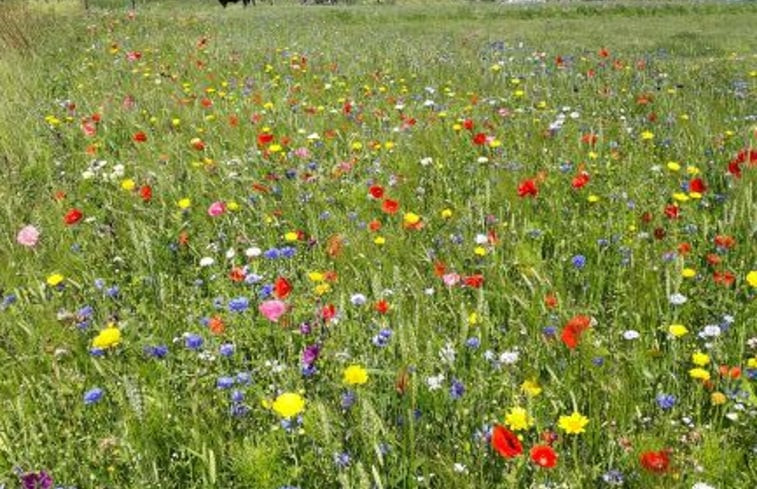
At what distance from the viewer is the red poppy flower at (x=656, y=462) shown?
2006mm

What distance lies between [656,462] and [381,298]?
1.32 metres

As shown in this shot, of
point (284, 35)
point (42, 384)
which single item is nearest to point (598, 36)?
point (284, 35)

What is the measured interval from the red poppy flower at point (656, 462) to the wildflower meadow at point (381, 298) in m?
0.02

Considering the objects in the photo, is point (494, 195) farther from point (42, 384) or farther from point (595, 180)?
point (42, 384)

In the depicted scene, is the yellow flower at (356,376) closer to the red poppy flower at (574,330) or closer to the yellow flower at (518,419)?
the yellow flower at (518,419)

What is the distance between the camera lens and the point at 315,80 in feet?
31.3

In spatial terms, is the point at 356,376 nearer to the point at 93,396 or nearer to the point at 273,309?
the point at 273,309

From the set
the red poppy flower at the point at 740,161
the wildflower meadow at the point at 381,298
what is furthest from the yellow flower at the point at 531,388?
the red poppy flower at the point at 740,161

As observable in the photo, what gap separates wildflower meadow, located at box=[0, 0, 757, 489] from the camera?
2389 millimetres

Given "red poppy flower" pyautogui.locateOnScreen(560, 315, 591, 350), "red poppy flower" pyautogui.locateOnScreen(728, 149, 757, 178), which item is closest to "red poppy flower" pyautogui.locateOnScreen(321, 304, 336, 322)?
"red poppy flower" pyautogui.locateOnScreen(560, 315, 591, 350)

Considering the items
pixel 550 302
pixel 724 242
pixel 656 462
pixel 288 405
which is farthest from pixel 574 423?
pixel 724 242

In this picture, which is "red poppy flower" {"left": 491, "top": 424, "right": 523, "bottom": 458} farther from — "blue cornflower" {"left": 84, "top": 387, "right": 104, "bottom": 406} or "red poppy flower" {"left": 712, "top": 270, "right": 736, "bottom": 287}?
"red poppy flower" {"left": 712, "top": 270, "right": 736, "bottom": 287}

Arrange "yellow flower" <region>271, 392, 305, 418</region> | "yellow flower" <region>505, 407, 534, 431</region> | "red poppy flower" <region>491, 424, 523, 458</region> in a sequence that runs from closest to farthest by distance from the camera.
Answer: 1. "red poppy flower" <region>491, 424, 523, 458</region>
2. "yellow flower" <region>271, 392, 305, 418</region>
3. "yellow flower" <region>505, 407, 534, 431</region>

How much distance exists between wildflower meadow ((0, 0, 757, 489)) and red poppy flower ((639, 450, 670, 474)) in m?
0.02
